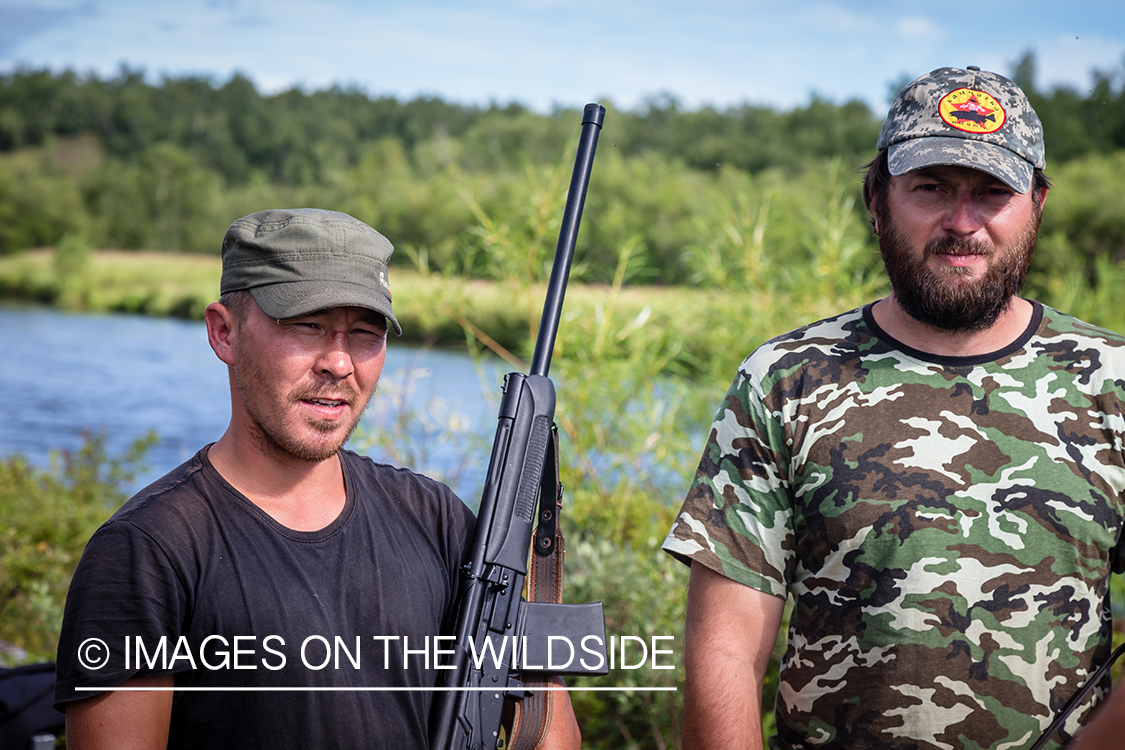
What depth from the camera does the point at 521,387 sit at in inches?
79.5

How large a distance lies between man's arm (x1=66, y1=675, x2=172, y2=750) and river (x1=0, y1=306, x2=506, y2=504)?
2417 mm

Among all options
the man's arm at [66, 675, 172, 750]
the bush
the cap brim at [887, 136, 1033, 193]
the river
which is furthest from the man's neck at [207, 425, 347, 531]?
the bush

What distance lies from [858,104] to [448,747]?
65.6ft

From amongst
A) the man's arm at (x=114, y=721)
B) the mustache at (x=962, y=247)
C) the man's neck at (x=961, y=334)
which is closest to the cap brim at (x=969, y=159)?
the mustache at (x=962, y=247)

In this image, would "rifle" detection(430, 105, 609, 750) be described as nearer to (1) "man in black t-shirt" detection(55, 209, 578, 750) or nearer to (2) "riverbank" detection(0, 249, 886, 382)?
(1) "man in black t-shirt" detection(55, 209, 578, 750)

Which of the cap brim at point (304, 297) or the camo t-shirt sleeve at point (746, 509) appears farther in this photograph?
the camo t-shirt sleeve at point (746, 509)

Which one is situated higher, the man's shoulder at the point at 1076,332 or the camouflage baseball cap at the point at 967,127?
the camouflage baseball cap at the point at 967,127

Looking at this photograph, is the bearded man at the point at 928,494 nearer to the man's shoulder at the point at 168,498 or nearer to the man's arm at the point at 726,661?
the man's arm at the point at 726,661

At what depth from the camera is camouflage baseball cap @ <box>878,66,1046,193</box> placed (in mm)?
1865

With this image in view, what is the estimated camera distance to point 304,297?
1.68 metres

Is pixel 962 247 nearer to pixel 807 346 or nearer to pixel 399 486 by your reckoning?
pixel 807 346

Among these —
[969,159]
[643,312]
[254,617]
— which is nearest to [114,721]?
[254,617]

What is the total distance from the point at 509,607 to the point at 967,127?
4.48 ft

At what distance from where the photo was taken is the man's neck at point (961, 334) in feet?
6.24
